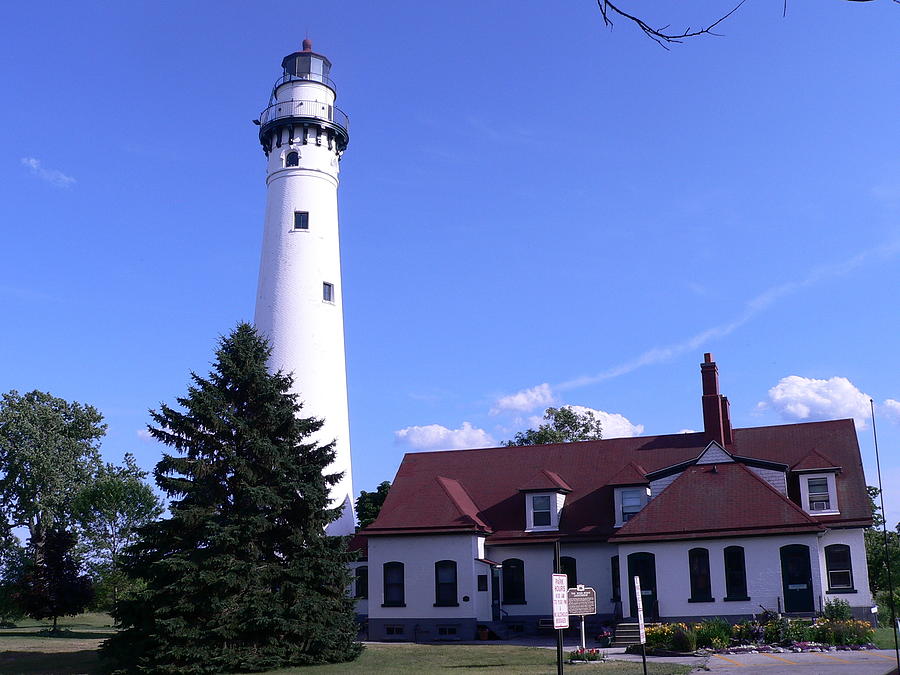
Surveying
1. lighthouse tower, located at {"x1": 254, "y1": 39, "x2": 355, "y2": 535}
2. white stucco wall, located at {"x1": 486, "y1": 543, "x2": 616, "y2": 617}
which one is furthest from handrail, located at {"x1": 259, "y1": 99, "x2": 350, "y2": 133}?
white stucco wall, located at {"x1": 486, "y1": 543, "x2": 616, "y2": 617}

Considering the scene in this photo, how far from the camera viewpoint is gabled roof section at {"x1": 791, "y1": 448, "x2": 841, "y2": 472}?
31.7 meters

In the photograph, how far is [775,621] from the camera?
2669 centimetres

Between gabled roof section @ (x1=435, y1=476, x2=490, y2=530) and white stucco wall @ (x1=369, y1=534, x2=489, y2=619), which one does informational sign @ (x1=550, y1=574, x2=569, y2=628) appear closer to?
white stucco wall @ (x1=369, y1=534, x2=489, y2=619)

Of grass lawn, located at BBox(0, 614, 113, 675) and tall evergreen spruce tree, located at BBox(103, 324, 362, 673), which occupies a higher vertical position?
tall evergreen spruce tree, located at BBox(103, 324, 362, 673)

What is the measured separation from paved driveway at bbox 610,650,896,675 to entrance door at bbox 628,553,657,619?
589 cm

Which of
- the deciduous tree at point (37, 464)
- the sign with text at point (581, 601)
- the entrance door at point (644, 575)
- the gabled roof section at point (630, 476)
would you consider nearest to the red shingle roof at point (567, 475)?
the gabled roof section at point (630, 476)

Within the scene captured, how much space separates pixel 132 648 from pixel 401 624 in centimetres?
1210

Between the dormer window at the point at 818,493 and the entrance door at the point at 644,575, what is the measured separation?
245 inches

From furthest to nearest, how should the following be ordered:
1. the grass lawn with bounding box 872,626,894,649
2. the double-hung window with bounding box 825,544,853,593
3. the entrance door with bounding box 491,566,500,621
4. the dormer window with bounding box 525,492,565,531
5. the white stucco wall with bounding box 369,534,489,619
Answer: the dormer window with bounding box 525,492,565,531, the entrance door with bounding box 491,566,500,621, the white stucco wall with bounding box 369,534,489,619, the double-hung window with bounding box 825,544,853,593, the grass lawn with bounding box 872,626,894,649

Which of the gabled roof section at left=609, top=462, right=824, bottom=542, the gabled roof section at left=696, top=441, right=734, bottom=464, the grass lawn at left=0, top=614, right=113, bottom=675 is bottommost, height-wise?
the grass lawn at left=0, top=614, right=113, bottom=675

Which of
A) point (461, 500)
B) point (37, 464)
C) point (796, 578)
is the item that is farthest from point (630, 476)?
point (37, 464)

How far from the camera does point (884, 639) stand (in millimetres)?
26312

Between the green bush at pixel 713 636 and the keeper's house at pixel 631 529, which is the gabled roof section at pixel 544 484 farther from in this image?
the green bush at pixel 713 636

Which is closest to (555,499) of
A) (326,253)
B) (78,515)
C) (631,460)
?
(631,460)
